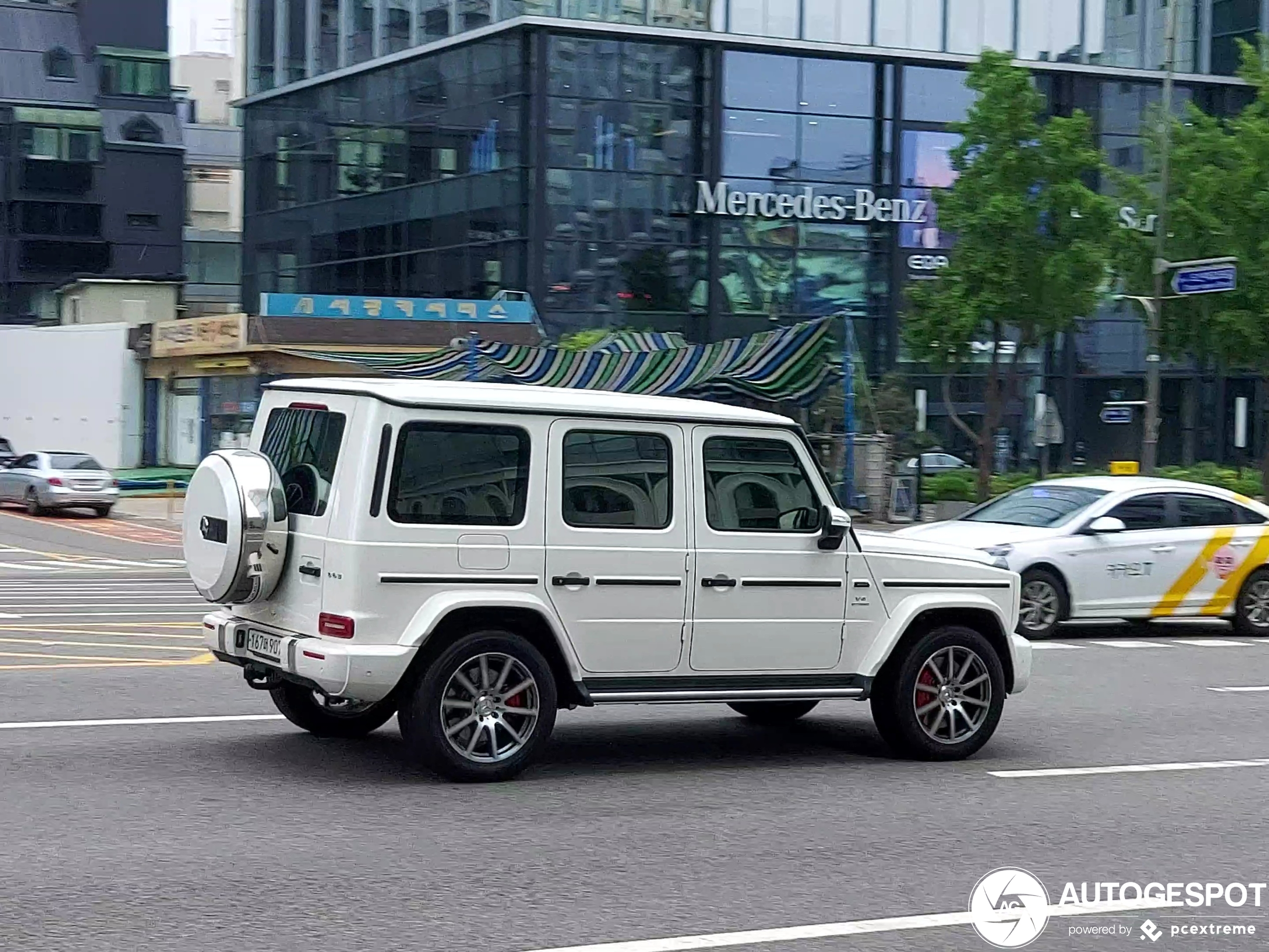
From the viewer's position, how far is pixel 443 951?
5691mm

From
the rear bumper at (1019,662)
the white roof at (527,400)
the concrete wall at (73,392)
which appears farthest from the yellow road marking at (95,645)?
the concrete wall at (73,392)

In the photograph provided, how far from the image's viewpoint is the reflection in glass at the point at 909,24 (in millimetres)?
47812

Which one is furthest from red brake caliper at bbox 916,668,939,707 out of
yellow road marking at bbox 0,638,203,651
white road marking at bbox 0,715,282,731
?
yellow road marking at bbox 0,638,203,651

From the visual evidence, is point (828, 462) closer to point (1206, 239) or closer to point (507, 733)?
point (1206, 239)

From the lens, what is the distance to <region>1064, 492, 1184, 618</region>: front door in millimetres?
17312

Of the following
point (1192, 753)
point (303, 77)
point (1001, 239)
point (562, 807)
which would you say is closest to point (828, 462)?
point (1001, 239)

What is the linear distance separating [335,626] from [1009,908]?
3.34 metres

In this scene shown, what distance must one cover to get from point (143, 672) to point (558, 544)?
5315mm

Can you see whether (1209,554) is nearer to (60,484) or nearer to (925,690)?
(925,690)

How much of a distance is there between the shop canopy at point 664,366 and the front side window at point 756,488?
21.5m

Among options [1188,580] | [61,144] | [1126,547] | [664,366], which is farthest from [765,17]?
[61,144]

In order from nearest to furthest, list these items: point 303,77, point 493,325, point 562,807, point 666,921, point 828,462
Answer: point 666,921, point 562,807, point 828,462, point 493,325, point 303,77

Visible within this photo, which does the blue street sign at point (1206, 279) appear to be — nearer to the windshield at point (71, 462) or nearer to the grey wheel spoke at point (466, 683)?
the grey wheel spoke at point (466, 683)

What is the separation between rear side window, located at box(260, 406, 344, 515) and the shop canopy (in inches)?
857
